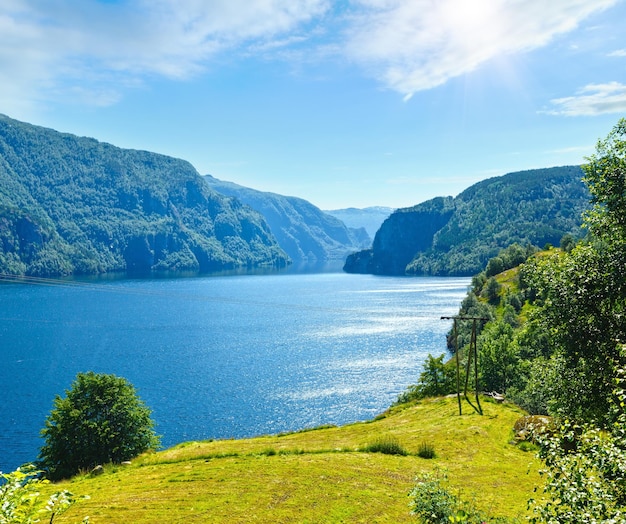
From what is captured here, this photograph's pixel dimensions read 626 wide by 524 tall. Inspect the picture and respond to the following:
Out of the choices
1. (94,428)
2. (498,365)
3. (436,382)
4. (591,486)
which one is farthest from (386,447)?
(498,365)

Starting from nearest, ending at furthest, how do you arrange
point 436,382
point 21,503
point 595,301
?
point 21,503 → point 595,301 → point 436,382

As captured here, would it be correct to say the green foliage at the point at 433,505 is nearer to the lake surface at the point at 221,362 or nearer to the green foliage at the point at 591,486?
the green foliage at the point at 591,486

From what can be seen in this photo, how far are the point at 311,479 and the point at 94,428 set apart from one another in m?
32.9

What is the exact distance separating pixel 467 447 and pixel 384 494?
12199 millimetres

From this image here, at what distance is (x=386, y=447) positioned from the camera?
33438 mm

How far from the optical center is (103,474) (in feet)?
111

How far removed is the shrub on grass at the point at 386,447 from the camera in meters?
33.1

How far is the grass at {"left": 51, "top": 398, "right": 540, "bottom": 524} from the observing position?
73.9 feet

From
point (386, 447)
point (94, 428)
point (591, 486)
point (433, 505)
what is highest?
point (591, 486)

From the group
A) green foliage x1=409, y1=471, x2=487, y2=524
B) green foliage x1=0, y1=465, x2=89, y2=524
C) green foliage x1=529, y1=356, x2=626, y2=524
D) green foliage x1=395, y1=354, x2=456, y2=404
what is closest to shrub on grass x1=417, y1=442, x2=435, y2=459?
green foliage x1=409, y1=471, x2=487, y2=524

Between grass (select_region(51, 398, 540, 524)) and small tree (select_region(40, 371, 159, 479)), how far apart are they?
46.3ft

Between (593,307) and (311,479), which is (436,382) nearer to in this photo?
(311,479)

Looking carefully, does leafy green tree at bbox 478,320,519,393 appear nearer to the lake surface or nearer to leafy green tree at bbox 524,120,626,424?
the lake surface

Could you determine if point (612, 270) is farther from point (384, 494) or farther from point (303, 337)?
point (303, 337)
